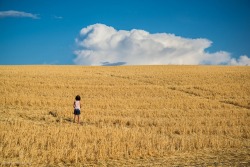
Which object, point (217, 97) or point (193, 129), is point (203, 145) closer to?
point (193, 129)

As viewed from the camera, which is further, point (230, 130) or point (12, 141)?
point (230, 130)

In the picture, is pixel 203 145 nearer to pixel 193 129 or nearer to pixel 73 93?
pixel 193 129

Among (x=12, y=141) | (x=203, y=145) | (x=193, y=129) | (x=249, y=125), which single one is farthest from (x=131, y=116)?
(x=12, y=141)

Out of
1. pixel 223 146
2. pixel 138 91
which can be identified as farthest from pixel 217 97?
pixel 223 146

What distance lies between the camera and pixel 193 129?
56.1ft

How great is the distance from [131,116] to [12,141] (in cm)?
1017

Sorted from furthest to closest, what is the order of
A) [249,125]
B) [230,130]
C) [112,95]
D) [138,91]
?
[138,91] < [112,95] < [249,125] < [230,130]

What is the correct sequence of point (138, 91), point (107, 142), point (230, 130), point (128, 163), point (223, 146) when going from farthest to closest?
point (138, 91) < point (230, 130) < point (223, 146) < point (107, 142) < point (128, 163)

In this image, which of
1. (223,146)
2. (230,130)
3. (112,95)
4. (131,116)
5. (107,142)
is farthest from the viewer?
(112,95)

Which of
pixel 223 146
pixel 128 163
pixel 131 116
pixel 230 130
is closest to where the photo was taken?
pixel 128 163

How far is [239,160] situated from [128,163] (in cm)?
371

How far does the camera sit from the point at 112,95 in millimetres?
31969

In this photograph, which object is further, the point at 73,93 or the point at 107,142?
the point at 73,93

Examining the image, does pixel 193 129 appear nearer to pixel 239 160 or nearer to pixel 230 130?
pixel 230 130
